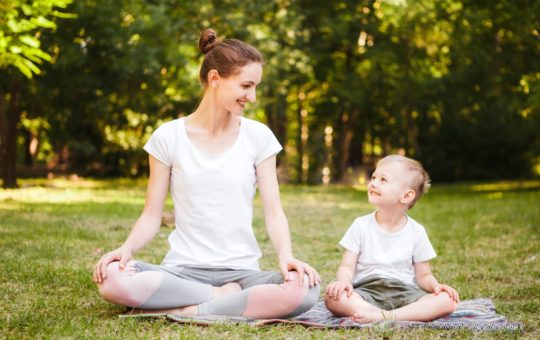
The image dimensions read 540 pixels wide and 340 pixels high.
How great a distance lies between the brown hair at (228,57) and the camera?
3.77m

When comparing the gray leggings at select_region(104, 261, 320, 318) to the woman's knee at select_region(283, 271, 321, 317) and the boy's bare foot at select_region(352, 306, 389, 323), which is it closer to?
the woman's knee at select_region(283, 271, 321, 317)

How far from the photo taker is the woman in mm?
3611

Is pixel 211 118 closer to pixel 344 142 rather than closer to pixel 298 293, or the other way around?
pixel 298 293

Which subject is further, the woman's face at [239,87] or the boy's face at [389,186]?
the boy's face at [389,186]

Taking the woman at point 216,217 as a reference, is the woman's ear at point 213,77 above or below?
above

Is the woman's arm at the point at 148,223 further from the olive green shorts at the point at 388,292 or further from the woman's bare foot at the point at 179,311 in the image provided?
the olive green shorts at the point at 388,292

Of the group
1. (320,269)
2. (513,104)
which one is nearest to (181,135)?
(320,269)

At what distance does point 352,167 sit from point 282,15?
7996 mm

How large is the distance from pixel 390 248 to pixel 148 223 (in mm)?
1406

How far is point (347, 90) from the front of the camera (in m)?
21.0

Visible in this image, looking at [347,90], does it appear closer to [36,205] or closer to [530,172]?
[530,172]

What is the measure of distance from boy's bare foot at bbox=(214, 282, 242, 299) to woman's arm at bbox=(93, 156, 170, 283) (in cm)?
47

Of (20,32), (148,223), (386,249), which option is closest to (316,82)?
(20,32)

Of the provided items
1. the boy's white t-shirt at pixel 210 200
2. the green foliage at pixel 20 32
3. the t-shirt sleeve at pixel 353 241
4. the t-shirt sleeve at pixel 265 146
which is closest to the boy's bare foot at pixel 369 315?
the t-shirt sleeve at pixel 353 241
